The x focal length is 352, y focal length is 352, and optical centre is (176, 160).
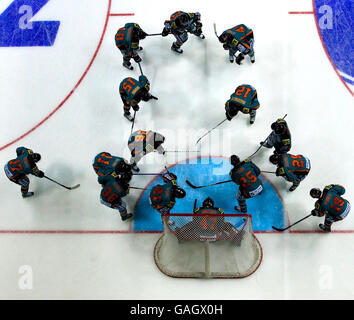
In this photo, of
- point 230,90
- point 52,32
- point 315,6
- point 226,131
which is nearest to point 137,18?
point 52,32

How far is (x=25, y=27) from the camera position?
6.04 meters

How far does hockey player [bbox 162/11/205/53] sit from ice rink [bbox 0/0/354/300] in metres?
0.25

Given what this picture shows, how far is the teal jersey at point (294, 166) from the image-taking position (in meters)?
4.20

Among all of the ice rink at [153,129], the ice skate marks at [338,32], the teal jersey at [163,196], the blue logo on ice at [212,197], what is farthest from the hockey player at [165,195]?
the ice skate marks at [338,32]

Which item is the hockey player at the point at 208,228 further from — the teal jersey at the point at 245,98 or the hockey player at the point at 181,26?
the hockey player at the point at 181,26

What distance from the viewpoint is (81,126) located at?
5285mm

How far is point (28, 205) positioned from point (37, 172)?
→ 64 centimetres

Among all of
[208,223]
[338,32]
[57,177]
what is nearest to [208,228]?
[208,223]

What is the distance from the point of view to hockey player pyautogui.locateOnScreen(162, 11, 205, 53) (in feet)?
16.5

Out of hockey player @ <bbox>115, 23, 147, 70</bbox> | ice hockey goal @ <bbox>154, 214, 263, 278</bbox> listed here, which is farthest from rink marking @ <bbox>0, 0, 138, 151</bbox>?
ice hockey goal @ <bbox>154, 214, 263, 278</bbox>

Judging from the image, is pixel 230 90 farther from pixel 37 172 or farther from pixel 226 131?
pixel 37 172

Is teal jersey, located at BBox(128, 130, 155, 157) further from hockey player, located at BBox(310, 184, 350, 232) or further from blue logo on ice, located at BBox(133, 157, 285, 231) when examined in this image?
hockey player, located at BBox(310, 184, 350, 232)

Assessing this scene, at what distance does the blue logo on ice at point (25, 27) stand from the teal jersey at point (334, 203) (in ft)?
15.9

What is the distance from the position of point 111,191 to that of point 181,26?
2.63 m
